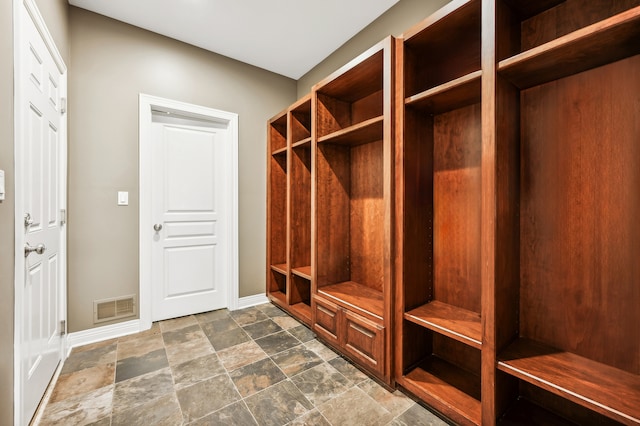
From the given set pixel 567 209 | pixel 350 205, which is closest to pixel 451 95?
pixel 567 209

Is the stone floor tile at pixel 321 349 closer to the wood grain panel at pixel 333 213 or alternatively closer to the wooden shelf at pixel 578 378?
the wood grain panel at pixel 333 213

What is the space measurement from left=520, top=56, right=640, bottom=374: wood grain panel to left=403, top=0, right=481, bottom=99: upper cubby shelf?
390 millimetres

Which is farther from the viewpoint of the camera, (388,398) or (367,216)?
(367,216)

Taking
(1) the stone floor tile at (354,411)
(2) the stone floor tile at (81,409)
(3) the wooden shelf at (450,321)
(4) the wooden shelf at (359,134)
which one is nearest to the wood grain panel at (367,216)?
(4) the wooden shelf at (359,134)

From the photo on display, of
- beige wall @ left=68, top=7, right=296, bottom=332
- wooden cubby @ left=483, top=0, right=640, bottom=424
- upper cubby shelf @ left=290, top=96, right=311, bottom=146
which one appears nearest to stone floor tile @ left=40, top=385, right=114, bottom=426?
beige wall @ left=68, top=7, right=296, bottom=332

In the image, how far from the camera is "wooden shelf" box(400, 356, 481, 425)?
4.79 ft

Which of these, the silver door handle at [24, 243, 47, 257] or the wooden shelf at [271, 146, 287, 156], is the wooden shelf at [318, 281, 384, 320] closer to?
the wooden shelf at [271, 146, 287, 156]

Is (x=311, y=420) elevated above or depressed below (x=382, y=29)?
below

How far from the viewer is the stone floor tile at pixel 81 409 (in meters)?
1.53

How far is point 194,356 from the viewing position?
2.18 metres

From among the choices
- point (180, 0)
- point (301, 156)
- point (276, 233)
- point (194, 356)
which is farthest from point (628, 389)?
point (180, 0)

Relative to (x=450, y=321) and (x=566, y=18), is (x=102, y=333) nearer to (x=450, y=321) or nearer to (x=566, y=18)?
(x=450, y=321)

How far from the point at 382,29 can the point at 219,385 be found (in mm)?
3113

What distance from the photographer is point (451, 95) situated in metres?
1.61
